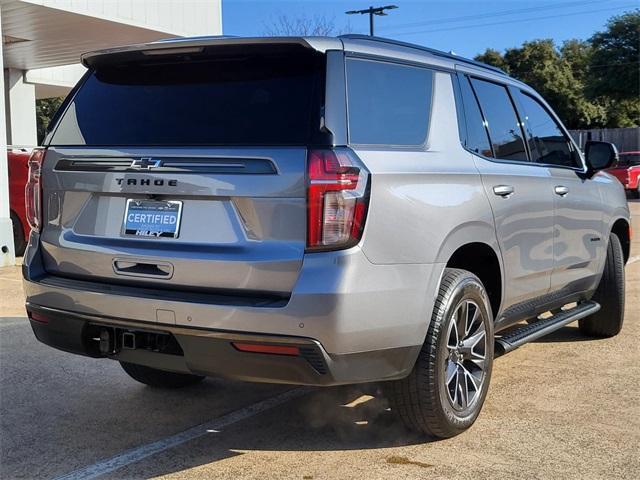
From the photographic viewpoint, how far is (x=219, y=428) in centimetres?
412

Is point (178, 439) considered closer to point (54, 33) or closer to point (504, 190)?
point (504, 190)

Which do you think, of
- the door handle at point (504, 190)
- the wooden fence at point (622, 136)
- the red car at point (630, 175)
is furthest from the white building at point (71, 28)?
the wooden fence at point (622, 136)

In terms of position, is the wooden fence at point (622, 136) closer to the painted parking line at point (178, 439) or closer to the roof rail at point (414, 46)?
the roof rail at point (414, 46)

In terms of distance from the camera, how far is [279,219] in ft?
10.5

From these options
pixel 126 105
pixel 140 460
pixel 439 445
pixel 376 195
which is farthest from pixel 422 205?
pixel 140 460

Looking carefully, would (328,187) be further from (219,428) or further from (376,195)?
(219,428)

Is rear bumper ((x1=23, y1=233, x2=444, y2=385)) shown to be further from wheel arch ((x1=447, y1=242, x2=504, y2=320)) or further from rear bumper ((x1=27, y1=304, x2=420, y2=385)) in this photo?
wheel arch ((x1=447, y1=242, x2=504, y2=320))

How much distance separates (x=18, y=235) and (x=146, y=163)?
8.43 m

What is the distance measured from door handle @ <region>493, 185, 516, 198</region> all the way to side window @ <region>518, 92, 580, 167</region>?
732 mm

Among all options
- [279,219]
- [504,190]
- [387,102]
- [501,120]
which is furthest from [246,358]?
[501,120]

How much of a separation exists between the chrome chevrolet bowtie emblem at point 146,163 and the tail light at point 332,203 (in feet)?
2.44

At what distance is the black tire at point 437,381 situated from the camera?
3.60m

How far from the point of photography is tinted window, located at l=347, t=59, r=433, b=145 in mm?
3414

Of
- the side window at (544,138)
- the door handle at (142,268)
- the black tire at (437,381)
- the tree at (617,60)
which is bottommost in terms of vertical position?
the black tire at (437,381)
